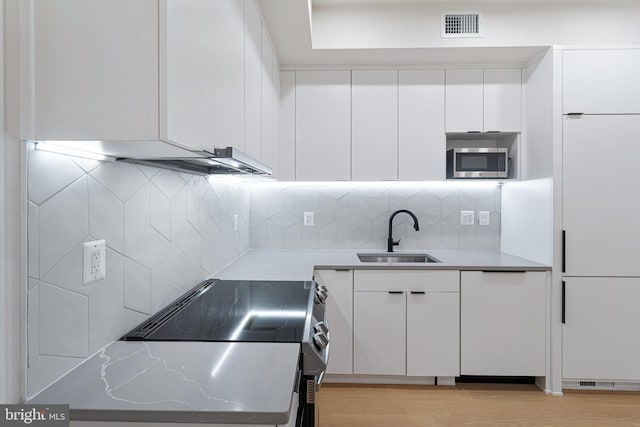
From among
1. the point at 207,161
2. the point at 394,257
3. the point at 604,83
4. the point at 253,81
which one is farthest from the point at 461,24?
the point at 207,161

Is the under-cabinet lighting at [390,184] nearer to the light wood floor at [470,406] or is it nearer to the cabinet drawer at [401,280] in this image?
the cabinet drawer at [401,280]

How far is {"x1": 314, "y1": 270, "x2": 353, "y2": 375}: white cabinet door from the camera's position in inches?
96.0

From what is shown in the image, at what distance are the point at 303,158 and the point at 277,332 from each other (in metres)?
1.77

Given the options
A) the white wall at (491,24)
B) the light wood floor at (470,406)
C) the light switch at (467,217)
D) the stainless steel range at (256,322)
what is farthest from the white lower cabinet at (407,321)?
the white wall at (491,24)

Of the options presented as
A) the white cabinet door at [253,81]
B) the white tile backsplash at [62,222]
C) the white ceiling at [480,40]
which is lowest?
the white tile backsplash at [62,222]

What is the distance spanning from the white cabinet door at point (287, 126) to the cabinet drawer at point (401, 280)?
0.93m

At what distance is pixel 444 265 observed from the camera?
7.96 feet

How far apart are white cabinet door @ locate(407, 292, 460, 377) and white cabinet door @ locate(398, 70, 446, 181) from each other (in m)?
0.89

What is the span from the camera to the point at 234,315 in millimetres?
1367

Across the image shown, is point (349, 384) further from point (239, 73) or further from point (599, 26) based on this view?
point (599, 26)

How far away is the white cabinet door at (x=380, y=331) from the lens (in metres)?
2.44

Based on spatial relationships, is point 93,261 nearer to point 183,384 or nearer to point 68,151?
point 68,151

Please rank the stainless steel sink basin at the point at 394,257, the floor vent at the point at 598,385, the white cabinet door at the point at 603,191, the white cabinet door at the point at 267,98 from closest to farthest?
the white cabinet door at the point at 267,98
the white cabinet door at the point at 603,191
the floor vent at the point at 598,385
the stainless steel sink basin at the point at 394,257

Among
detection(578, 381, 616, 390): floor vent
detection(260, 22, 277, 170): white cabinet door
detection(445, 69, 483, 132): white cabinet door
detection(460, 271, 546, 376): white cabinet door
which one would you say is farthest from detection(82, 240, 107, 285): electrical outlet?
detection(578, 381, 616, 390): floor vent
